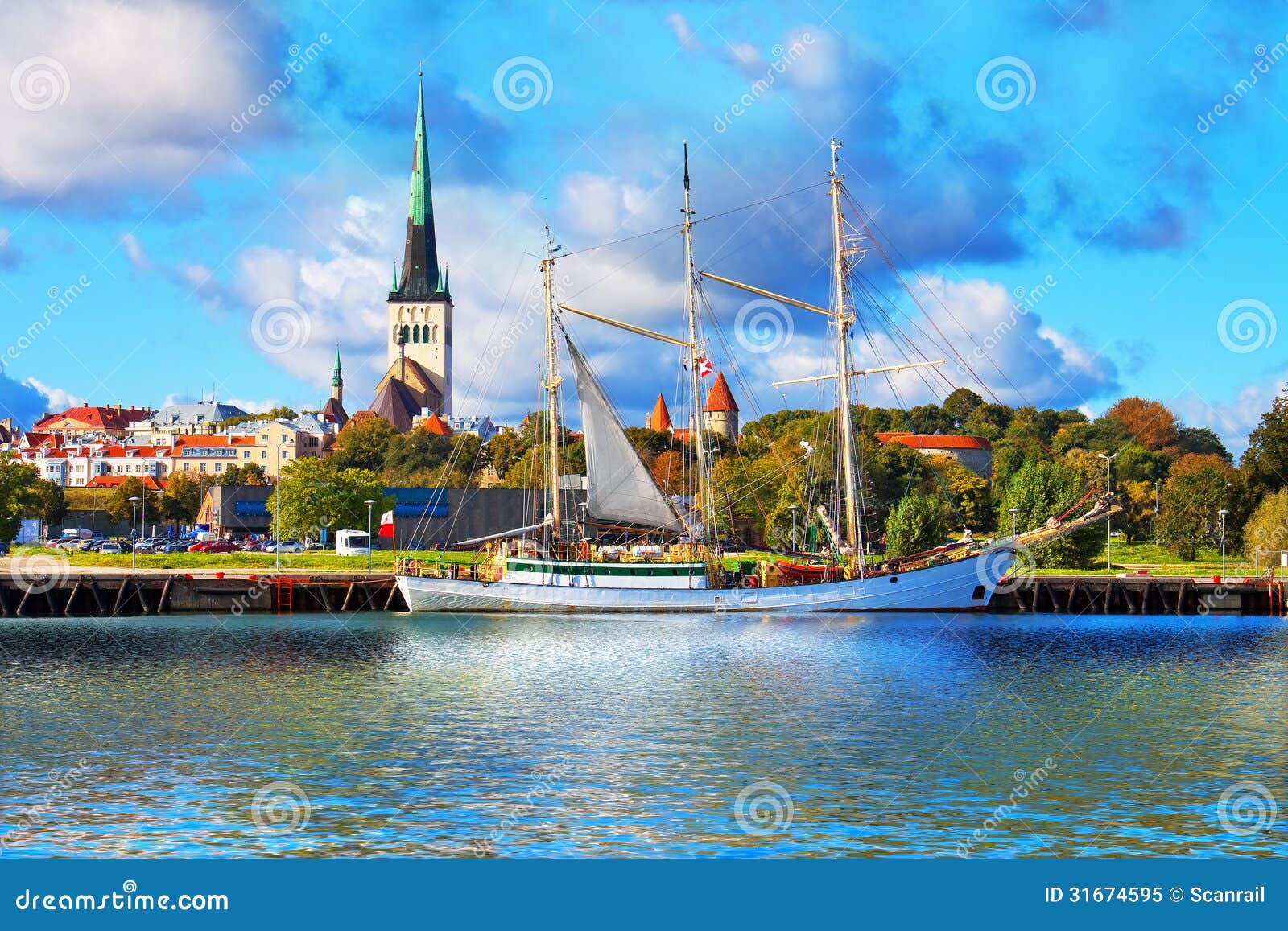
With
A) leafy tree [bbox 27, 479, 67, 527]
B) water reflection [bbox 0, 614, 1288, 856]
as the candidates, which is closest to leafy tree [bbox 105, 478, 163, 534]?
leafy tree [bbox 27, 479, 67, 527]

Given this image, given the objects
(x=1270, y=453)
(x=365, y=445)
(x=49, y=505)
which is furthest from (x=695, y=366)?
(x=365, y=445)

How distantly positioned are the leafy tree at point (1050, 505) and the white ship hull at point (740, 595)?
50.1 feet

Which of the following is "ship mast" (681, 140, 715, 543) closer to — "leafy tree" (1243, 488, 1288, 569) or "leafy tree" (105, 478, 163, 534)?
"leafy tree" (1243, 488, 1288, 569)

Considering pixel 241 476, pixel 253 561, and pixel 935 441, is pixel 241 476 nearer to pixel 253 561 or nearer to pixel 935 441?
pixel 253 561

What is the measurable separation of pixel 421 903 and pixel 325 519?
9017cm

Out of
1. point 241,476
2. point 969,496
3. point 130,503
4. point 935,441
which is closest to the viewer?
point 969,496

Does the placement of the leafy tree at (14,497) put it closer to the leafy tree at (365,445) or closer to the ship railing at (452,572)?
the ship railing at (452,572)

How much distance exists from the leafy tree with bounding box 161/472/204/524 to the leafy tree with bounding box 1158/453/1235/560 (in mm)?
106618

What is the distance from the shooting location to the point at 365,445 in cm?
18662

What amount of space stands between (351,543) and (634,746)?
74.8m

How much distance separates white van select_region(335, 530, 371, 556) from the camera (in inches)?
3947

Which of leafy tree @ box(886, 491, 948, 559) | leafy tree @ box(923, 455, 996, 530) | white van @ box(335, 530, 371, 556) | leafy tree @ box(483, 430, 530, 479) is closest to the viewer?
leafy tree @ box(886, 491, 948, 559)

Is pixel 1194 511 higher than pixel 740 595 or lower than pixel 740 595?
higher

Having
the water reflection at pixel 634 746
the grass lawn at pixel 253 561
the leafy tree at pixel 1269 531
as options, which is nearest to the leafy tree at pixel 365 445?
the grass lawn at pixel 253 561
